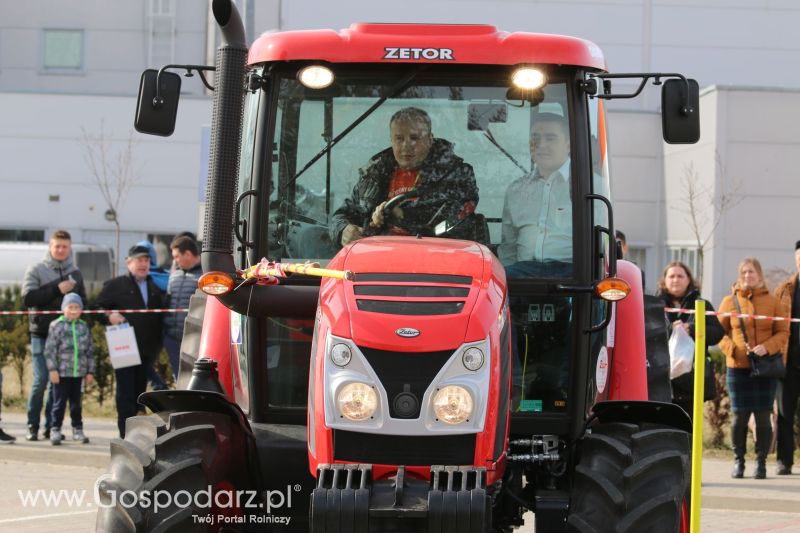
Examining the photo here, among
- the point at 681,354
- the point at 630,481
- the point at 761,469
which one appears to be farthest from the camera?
the point at 761,469

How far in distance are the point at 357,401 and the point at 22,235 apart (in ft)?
99.9

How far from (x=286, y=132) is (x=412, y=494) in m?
2.02

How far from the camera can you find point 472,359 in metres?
5.36

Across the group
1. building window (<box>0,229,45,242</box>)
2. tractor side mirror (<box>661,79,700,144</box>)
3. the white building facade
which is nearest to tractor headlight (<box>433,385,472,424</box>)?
tractor side mirror (<box>661,79,700,144</box>)

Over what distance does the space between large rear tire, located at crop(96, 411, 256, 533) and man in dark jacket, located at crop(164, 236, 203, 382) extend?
6847mm

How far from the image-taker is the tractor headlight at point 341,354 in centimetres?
537

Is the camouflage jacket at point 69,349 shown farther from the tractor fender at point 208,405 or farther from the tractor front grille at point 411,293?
the tractor front grille at point 411,293

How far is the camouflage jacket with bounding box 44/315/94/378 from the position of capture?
1328cm

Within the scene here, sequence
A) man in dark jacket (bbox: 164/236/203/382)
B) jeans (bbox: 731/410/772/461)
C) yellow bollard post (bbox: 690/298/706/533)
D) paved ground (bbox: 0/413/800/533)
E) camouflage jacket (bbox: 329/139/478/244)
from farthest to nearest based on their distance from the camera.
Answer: man in dark jacket (bbox: 164/236/203/382), jeans (bbox: 731/410/772/461), paved ground (bbox: 0/413/800/533), yellow bollard post (bbox: 690/298/706/533), camouflage jacket (bbox: 329/139/478/244)

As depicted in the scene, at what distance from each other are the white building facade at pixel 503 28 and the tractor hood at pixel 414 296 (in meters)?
16.5

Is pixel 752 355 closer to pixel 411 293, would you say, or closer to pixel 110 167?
pixel 411 293

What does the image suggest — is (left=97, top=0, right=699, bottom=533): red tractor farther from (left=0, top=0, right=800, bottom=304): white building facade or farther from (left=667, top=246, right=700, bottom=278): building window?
(left=667, top=246, right=700, bottom=278): building window

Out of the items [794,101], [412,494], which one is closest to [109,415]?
[412,494]

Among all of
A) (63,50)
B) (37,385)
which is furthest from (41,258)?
(37,385)
